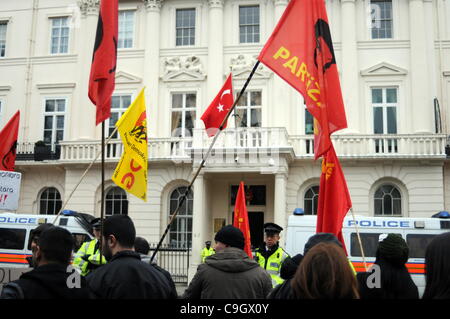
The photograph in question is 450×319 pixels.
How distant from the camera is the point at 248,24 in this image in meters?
23.8

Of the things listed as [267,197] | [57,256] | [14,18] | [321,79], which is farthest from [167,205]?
[57,256]

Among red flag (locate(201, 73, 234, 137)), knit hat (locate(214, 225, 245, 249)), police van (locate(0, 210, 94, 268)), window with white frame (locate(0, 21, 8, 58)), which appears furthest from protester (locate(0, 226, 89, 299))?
window with white frame (locate(0, 21, 8, 58))

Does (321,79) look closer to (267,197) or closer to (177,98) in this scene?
(267,197)

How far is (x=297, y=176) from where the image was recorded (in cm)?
2162

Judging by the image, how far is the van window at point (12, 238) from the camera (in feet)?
51.9

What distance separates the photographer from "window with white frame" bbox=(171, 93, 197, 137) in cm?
2327

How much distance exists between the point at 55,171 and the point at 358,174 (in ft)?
46.5

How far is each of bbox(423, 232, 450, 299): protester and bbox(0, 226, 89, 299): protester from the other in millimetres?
2283

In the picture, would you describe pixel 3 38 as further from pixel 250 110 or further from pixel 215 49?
pixel 250 110

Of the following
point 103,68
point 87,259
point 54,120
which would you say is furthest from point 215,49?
point 103,68

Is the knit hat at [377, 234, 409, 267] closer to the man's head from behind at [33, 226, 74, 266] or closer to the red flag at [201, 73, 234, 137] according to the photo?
the man's head from behind at [33, 226, 74, 266]

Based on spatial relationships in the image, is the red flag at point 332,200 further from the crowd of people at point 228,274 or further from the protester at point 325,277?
the protester at point 325,277

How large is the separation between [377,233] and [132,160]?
7771mm

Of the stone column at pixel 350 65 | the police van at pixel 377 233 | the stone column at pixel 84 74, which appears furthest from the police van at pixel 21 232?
the stone column at pixel 350 65
